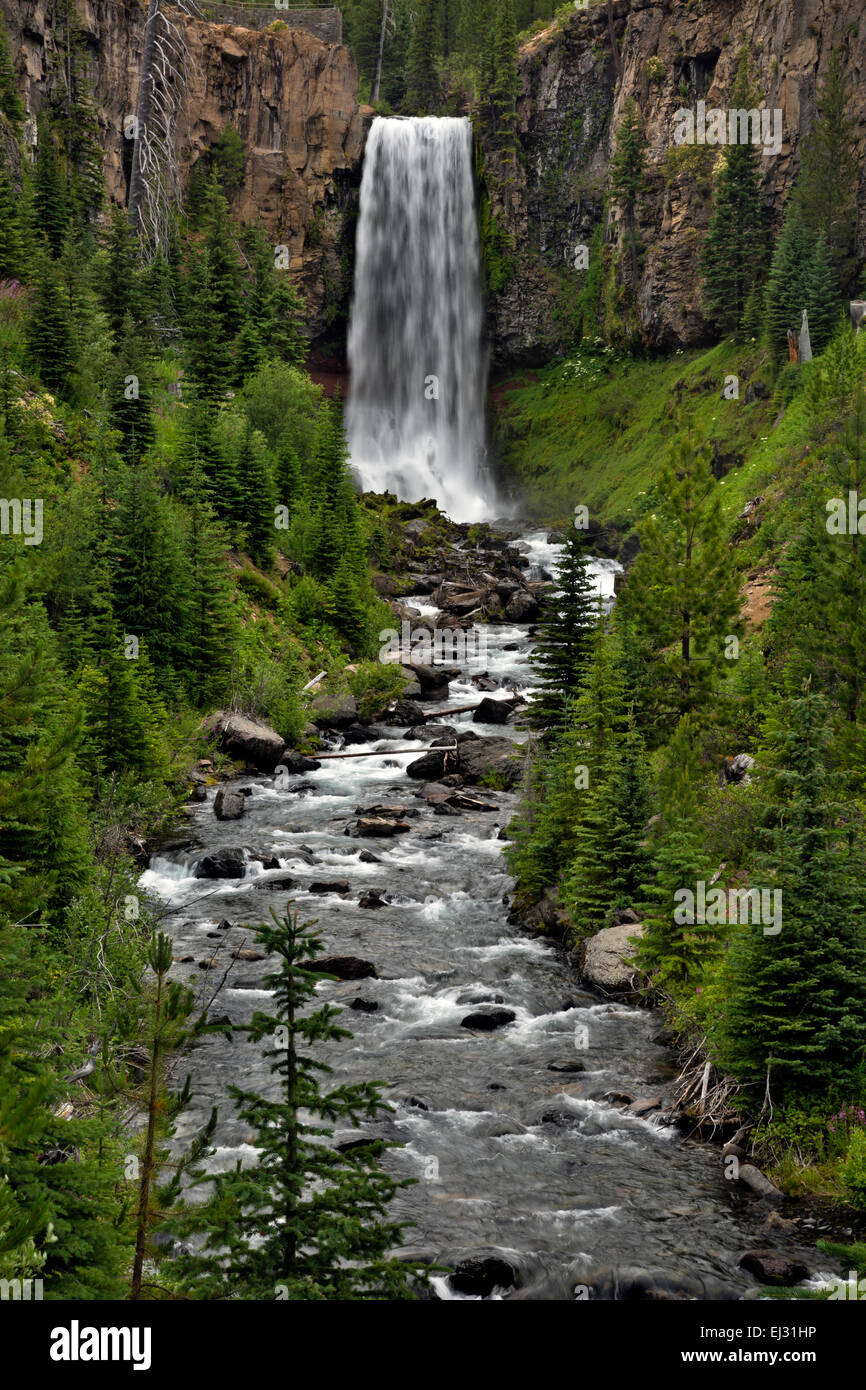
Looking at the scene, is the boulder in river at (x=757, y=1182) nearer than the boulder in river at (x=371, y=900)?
Yes

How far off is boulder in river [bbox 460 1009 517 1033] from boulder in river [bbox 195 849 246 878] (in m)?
7.21

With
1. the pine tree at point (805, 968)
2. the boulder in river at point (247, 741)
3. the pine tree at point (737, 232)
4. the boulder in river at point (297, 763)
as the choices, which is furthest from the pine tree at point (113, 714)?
the pine tree at point (737, 232)

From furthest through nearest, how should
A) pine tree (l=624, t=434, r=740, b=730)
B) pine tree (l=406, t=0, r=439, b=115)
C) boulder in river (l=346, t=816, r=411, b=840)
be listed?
1. pine tree (l=406, t=0, r=439, b=115)
2. boulder in river (l=346, t=816, r=411, b=840)
3. pine tree (l=624, t=434, r=740, b=730)

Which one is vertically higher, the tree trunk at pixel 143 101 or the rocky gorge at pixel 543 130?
the rocky gorge at pixel 543 130

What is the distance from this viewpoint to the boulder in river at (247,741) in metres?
28.0

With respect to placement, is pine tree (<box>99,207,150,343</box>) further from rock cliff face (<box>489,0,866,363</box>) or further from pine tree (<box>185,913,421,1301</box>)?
rock cliff face (<box>489,0,866,363</box>)

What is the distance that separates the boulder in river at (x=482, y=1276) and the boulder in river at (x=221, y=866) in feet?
39.4

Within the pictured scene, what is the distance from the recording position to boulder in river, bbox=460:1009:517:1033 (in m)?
15.3

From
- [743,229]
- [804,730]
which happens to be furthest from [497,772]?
[743,229]

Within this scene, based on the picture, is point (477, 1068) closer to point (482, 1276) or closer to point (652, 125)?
point (482, 1276)

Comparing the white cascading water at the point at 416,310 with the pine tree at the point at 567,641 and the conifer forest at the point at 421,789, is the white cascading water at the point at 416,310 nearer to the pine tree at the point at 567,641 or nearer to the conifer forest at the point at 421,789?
the conifer forest at the point at 421,789

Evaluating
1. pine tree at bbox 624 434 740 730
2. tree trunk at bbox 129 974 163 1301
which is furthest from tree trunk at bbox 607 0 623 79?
tree trunk at bbox 129 974 163 1301

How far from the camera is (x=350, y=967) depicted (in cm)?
1680

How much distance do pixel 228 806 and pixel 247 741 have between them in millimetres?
3864
